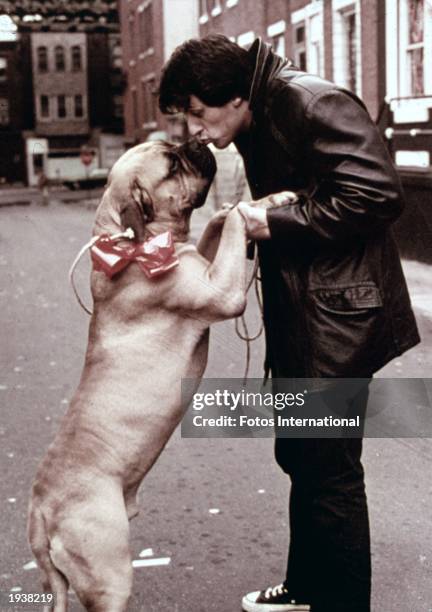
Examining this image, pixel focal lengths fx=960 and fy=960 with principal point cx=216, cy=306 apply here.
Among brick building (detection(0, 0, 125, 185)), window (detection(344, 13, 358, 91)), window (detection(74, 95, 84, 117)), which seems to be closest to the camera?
window (detection(344, 13, 358, 91))

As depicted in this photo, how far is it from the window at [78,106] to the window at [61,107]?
1.05m

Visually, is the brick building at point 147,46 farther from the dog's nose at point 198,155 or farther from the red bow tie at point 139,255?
the red bow tie at point 139,255

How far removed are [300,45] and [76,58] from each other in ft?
142

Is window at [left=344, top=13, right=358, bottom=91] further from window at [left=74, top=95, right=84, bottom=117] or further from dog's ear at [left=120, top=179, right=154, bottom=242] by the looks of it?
window at [left=74, top=95, right=84, bottom=117]

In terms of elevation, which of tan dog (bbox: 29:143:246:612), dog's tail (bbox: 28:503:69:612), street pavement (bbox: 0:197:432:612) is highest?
tan dog (bbox: 29:143:246:612)

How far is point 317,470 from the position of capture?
9.37ft

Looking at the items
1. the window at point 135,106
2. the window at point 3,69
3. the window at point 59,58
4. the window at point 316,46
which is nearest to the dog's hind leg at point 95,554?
the window at point 316,46

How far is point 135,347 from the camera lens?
9.43ft

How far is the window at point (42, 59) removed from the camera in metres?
59.6

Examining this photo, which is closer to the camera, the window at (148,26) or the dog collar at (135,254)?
the dog collar at (135,254)

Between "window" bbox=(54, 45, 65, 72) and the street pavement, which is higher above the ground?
"window" bbox=(54, 45, 65, 72)

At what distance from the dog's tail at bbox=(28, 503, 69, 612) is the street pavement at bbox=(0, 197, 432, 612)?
660mm

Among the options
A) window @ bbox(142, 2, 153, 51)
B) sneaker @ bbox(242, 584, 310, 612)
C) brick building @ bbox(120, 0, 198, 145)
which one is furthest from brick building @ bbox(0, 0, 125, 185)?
sneaker @ bbox(242, 584, 310, 612)

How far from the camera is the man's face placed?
9.06ft
